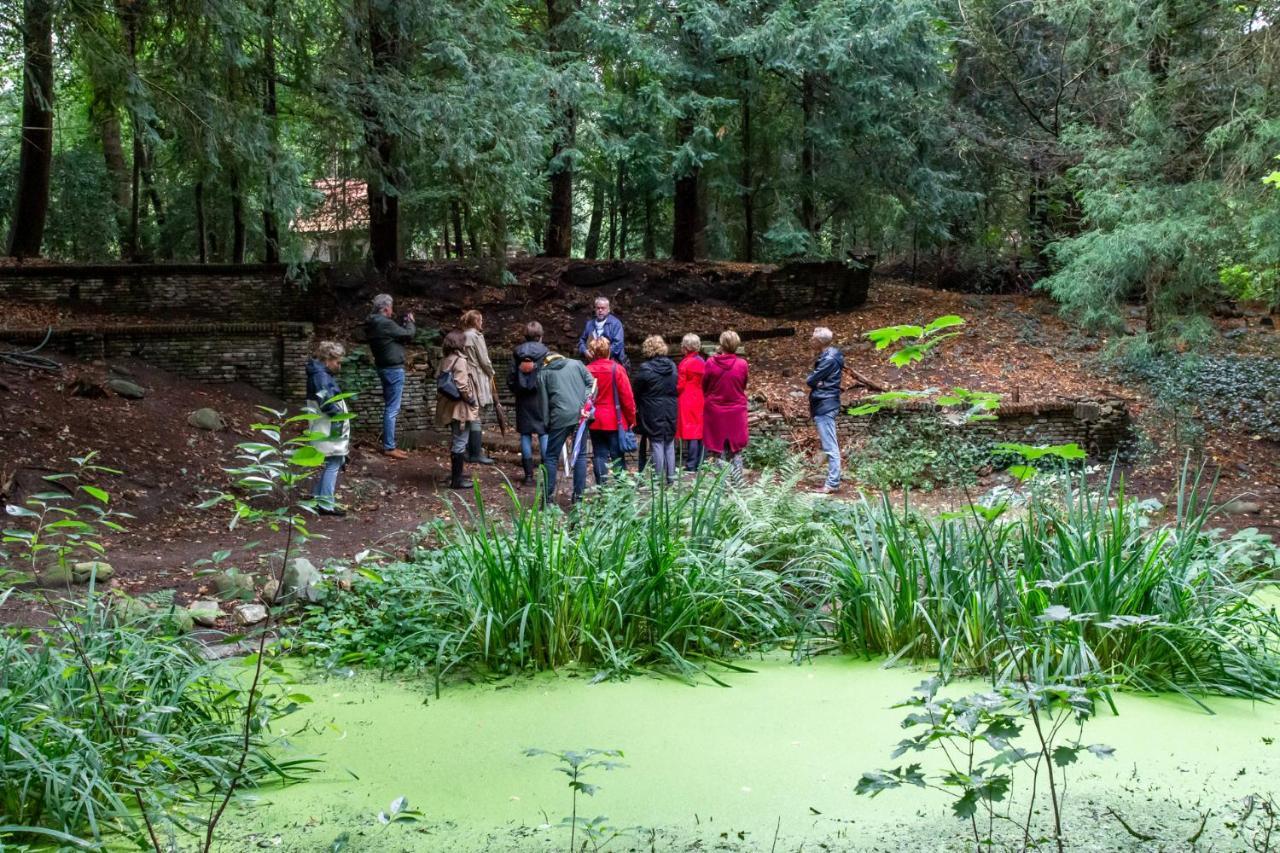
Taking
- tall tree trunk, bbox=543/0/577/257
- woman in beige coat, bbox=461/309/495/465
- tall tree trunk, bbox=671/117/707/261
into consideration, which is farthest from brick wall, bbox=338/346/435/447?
tall tree trunk, bbox=671/117/707/261

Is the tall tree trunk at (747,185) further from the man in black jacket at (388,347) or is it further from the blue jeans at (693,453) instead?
the blue jeans at (693,453)

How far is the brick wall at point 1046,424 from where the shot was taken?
11.9m

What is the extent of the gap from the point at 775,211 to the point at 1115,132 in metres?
5.19

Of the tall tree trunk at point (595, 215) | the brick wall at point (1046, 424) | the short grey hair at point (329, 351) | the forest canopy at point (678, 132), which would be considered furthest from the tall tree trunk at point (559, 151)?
the short grey hair at point (329, 351)

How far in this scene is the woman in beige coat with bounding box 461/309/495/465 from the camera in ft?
32.6

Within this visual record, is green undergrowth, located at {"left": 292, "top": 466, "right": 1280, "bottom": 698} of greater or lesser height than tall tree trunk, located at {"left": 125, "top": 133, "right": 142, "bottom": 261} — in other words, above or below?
below

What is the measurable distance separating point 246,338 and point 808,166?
9.30 m

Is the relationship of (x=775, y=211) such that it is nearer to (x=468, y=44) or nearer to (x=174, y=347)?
(x=468, y=44)

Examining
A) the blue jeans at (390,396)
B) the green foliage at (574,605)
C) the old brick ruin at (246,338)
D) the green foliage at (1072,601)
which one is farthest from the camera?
the old brick ruin at (246,338)

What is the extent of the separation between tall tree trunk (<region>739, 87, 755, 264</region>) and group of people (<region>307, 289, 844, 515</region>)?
844 centimetres

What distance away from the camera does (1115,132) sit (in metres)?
13.9

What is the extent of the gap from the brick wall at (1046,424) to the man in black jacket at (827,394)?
1.75 m

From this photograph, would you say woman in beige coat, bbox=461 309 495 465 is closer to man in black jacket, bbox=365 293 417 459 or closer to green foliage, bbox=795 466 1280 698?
man in black jacket, bbox=365 293 417 459

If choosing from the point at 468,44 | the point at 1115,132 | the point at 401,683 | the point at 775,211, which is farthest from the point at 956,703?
the point at 775,211
